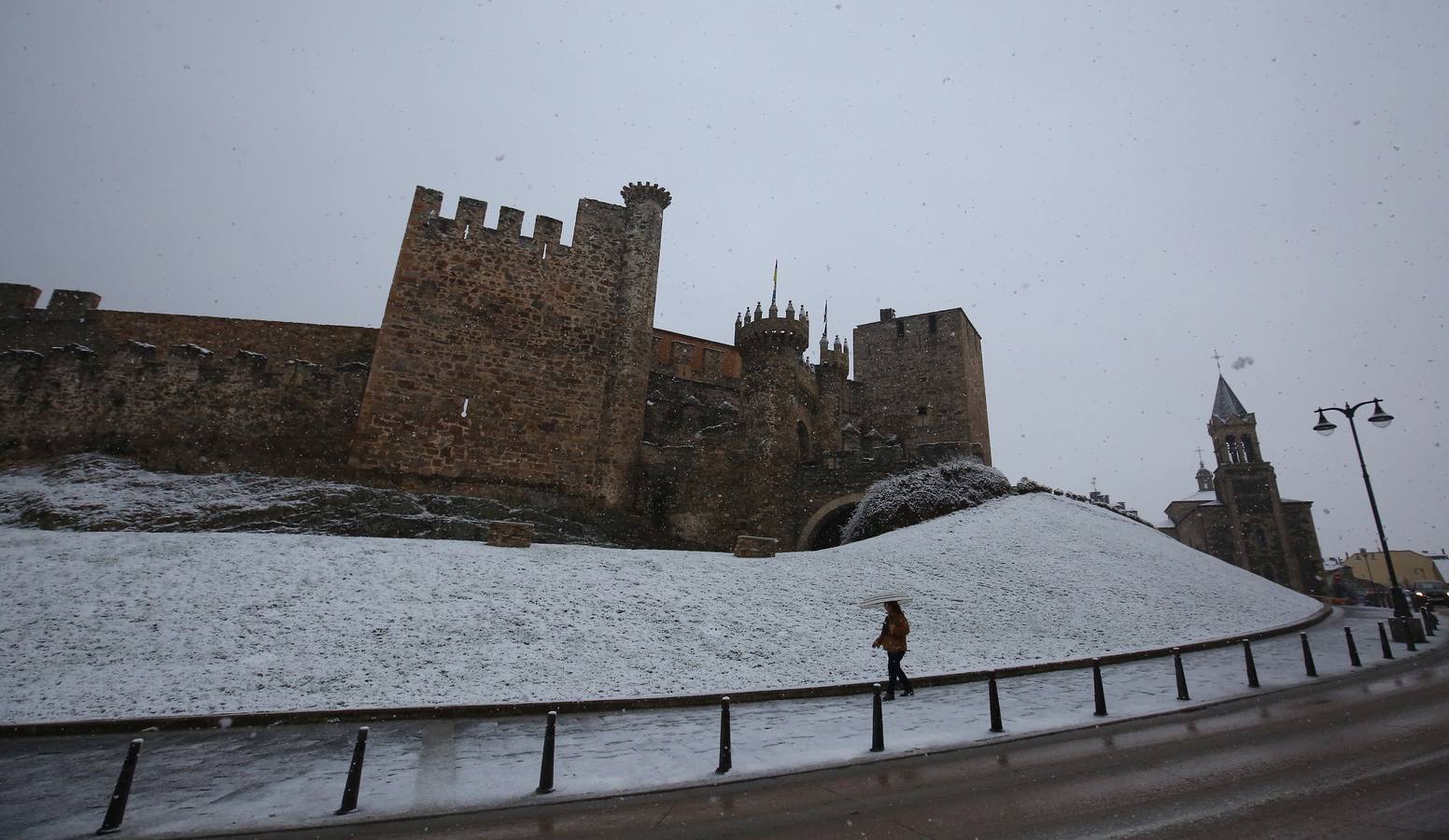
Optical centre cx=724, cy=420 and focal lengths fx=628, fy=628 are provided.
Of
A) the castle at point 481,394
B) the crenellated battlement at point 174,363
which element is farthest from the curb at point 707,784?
the crenellated battlement at point 174,363

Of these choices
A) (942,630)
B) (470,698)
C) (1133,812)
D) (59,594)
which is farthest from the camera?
(942,630)

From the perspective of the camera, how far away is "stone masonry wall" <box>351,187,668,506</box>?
19.9 meters

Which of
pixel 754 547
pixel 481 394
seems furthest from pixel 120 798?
pixel 481 394

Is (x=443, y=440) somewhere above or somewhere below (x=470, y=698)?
above

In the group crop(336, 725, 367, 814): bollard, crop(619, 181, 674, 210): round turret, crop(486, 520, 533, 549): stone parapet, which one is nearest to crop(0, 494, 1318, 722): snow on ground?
crop(486, 520, 533, 549): stone parapet

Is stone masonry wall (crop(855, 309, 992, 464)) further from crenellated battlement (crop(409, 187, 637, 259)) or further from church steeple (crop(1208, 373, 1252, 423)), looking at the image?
church steeple (crop(1208, 373, 1252, 423))

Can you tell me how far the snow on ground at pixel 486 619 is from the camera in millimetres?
9031

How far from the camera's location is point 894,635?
31.7 ft

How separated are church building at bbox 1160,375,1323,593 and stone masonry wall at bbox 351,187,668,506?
45.0 meters

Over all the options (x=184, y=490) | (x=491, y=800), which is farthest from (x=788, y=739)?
(x=184, y=490)

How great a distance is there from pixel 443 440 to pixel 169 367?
8.18 meters

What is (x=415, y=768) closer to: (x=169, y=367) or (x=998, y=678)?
(x=998, y=678)

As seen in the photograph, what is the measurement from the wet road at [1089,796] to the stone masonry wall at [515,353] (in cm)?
1584

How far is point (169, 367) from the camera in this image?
1892 cm
